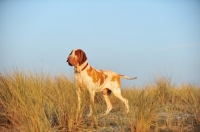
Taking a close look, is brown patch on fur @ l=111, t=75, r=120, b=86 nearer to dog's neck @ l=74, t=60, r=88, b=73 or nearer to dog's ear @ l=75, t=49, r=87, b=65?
dog's neck @ l=74, t=60, r=88, b=73

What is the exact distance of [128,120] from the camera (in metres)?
4.70

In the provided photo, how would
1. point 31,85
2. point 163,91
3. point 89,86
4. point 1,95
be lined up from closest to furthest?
point 31,85
point 1,95
point 89,86
point 163,91

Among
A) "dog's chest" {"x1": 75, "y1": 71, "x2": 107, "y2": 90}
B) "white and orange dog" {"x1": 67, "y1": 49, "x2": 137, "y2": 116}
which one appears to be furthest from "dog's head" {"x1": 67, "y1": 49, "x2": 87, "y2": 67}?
"dog's chest" {"x1": 75, "y1": 71, "x2": 107, "y2": 90}

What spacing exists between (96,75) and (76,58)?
0.82m

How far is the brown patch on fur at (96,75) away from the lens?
6.57 m

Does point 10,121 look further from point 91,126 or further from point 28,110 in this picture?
point 91,126

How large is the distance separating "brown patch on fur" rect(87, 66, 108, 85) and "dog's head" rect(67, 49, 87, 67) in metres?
0.36

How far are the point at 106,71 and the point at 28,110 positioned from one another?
3588mm

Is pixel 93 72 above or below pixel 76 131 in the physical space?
above

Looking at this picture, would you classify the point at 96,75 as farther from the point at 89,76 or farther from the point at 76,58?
the point at 76,58

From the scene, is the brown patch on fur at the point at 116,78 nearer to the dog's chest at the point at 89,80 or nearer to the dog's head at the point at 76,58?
the dog's chest at the point at 89,80

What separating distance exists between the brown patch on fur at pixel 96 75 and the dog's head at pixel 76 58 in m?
0.36

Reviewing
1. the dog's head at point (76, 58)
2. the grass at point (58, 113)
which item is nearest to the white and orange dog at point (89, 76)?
the dog's head at point (76, 58)

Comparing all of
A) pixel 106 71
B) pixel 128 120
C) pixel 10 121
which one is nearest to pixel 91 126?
pixel 128 120
